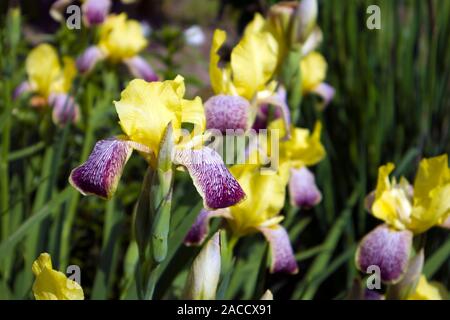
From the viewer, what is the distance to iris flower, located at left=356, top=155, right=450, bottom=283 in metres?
1.76

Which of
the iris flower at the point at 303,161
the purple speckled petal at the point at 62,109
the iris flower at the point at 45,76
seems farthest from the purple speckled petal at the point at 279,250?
the iris flower at the point at 45,76

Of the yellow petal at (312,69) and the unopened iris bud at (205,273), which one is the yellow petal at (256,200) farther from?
the yellow petal at (312,69)

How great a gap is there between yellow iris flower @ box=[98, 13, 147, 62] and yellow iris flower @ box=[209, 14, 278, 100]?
3.20ft

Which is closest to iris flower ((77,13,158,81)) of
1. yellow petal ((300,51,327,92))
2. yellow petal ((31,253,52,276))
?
yellow petal ((300,51,327,92))

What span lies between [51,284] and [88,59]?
1399 millimetres

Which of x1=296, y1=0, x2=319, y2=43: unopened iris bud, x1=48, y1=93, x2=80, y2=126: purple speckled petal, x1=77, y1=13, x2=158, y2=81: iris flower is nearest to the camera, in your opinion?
x1=296, y1=0, x2=319, y2=43: unopened iris bud

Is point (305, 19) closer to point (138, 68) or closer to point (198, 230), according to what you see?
point (198, 230)

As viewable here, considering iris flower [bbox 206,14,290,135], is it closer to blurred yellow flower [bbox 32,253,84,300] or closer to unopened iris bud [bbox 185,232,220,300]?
unopened iris bud [bbox 185,232,220,300]

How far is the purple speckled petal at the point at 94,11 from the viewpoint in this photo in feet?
8.13

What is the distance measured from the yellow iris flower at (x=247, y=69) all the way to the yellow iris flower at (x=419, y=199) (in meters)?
0.37

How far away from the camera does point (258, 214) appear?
176 cm

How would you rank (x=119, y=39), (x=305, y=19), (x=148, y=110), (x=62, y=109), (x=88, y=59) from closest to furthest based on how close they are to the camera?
1. (x=148, y=110)
2. (x=305, y=19)
3. (x=62, y=109)
4. (x=88, y=59)
5. (x=119, y=39)

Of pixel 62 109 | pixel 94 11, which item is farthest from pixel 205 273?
pixel 94 11
